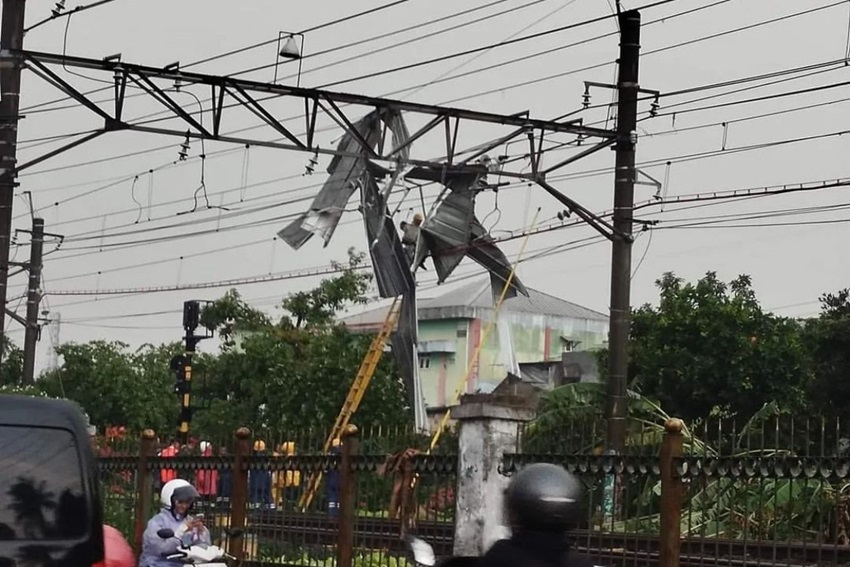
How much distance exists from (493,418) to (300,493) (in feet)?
7.66

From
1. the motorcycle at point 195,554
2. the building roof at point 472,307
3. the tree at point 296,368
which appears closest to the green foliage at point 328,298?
the tree at point 296,368

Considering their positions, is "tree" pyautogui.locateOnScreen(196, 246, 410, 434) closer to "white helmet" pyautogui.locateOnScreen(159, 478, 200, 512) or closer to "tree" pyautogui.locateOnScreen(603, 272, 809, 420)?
"tree" pyautogui.locateOnScreen(603, 272, 809, 420)

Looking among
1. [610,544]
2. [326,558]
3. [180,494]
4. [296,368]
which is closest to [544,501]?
[610,544]

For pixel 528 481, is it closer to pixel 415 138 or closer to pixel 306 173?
pixel 415 138

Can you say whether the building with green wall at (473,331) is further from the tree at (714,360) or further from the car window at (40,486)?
the car window at (40,486)

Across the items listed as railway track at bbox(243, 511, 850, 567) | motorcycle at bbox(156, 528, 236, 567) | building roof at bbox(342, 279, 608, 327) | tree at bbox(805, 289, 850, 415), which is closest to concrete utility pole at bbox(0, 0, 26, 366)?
railway track at bbox(243, 511, 850, 567)

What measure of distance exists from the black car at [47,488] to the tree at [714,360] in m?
35.0

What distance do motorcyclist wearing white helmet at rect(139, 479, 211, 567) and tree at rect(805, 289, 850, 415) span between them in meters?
29.6

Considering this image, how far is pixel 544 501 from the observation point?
4.72 meters

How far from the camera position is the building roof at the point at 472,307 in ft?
252

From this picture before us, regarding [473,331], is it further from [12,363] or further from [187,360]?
[187,360]

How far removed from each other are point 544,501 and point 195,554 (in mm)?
6368

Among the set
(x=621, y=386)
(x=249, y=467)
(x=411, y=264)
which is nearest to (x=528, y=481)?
(x=249, y=467)

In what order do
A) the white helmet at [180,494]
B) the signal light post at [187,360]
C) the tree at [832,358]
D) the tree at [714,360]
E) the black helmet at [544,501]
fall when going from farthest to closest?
the tree at [714,360] → the tree at [832,358] → the signal light post at [187,360] → the white helmet at [180,494] → the black helmet at [544,501]
